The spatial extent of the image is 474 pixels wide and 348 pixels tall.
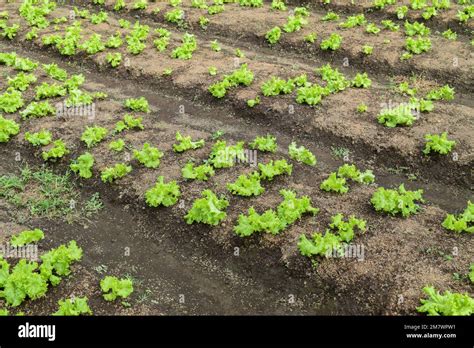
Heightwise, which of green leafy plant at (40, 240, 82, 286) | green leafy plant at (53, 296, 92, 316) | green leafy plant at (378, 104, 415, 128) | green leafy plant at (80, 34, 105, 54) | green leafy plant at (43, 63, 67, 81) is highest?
green leafy plant at (80, 34, 105, 54)

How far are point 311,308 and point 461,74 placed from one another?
9.76m

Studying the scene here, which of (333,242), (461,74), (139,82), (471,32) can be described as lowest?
(333,242)

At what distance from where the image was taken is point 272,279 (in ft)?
27.4

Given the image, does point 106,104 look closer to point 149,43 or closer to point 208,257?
point 149,43

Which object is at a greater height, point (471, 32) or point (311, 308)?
point (471, 32)

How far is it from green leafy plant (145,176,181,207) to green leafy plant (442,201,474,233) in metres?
5.18

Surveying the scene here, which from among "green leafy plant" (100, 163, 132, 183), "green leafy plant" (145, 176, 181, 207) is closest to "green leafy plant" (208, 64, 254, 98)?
"green leafy plant" (100, 163, 132, 183)

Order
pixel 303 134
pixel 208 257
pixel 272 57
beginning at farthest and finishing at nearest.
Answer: pixel 272 57, pixel 303 134, pixel 208 257

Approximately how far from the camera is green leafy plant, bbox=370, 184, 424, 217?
30.0 feet

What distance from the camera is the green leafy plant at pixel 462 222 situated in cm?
870

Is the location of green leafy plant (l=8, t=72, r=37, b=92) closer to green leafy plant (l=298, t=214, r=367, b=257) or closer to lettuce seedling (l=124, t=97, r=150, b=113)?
lettuce seedling (l=124, t=97, r=150, b=113)
